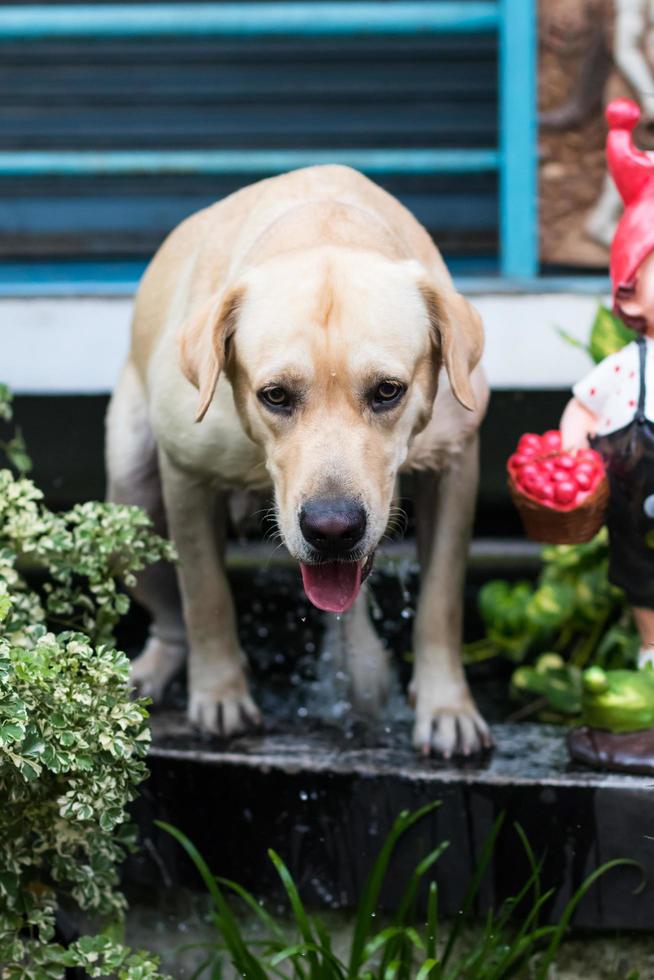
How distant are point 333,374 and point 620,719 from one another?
1012mm

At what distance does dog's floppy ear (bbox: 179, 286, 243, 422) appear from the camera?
9.24 feet

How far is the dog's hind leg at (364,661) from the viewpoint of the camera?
11.9 ft

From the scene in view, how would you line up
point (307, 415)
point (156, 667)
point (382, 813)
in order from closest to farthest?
point (307, 415) → point (382, 813) → point (156, 667)

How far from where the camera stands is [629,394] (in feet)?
9.66

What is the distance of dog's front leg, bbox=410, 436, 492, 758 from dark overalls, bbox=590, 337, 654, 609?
40 centimetres

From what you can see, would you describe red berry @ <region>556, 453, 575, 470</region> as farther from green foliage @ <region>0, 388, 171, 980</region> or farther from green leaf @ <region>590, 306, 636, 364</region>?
green foliage @ <region>0, 388, 171, 980</region>

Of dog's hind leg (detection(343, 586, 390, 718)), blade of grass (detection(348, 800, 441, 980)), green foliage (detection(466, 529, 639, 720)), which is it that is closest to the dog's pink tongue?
blade of grass (detection(348, 800, 441, 980))

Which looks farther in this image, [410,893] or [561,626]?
[561,626]

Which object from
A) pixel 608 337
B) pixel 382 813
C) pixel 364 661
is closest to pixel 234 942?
pixel 382 813

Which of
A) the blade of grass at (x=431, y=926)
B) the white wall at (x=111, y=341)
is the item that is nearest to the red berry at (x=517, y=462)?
the blade of grass at (x=431, y=926)

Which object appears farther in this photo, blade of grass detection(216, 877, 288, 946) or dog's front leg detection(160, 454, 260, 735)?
dog's front leg detection(160, 454, 260, 735)

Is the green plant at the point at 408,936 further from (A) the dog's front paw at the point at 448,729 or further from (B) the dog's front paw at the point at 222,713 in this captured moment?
(B) the dog's front paw at the point at 222,713

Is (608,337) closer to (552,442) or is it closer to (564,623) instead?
(552,442)

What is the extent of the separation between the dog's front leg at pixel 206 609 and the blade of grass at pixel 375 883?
1.81 ft
